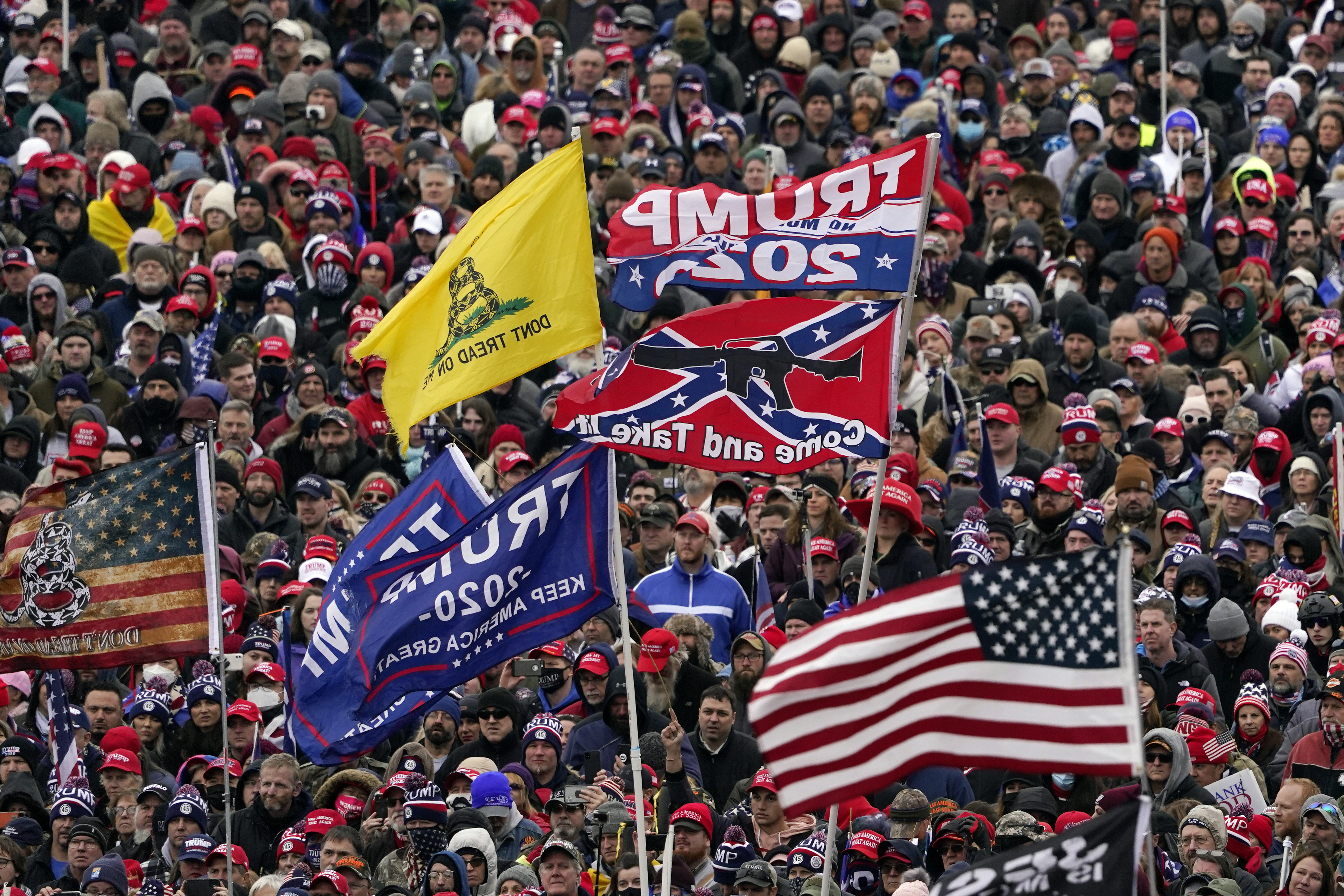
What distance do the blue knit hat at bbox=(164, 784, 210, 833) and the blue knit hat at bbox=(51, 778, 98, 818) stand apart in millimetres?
604

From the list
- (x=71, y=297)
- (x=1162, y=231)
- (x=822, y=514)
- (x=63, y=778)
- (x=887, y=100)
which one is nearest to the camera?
(x=63, y=778)

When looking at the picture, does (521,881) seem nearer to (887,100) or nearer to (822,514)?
(822,514)

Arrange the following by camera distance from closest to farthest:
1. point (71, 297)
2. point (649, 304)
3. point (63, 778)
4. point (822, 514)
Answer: point (649, 304), point (63, 778), point (822, 514), point (71, 297)

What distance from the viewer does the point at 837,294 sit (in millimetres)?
24297

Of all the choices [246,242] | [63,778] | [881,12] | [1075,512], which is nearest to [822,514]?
[1075,512]

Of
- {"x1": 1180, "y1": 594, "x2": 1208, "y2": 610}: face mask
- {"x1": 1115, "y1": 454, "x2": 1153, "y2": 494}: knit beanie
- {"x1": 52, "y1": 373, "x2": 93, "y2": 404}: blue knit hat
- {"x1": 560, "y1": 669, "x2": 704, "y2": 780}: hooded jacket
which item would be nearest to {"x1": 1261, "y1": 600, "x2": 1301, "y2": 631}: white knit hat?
{"x1": 1180, "y1": 594, "x2": 1208, "y2": 610}: face mask

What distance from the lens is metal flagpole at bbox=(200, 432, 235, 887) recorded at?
50.5ft

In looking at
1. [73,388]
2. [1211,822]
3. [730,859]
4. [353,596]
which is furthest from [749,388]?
[73,388]

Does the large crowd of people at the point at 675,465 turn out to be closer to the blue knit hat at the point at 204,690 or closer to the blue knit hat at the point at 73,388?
the blue knit hat at the point at 204,690

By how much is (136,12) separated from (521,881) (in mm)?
19087

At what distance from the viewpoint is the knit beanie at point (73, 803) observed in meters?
18.3

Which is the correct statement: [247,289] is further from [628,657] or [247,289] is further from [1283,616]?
[628,657]

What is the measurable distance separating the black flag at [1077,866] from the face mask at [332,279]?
14.9 m

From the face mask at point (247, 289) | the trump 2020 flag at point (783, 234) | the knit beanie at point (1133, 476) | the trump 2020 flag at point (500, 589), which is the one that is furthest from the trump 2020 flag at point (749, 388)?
the face mask at point (247, 289)
